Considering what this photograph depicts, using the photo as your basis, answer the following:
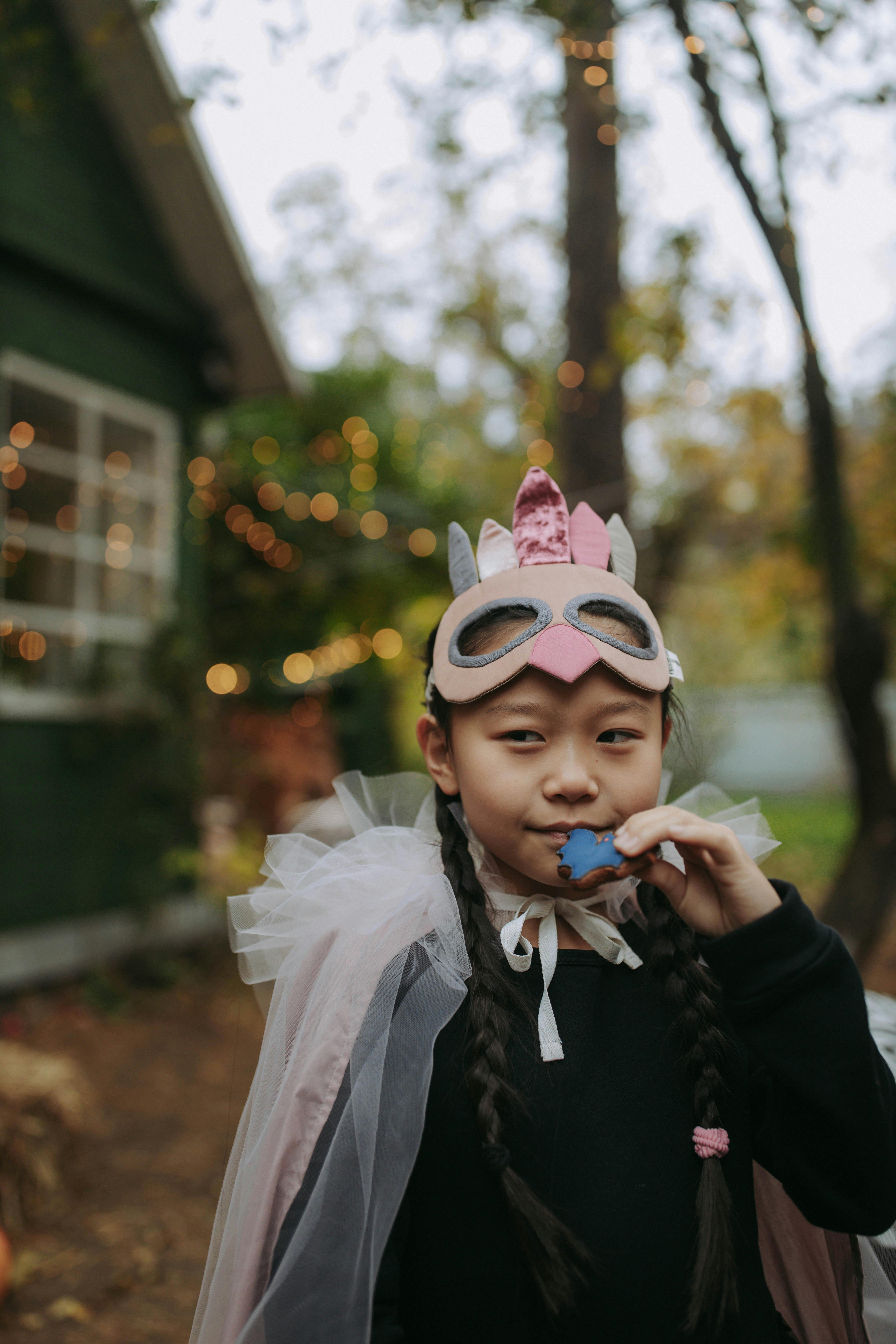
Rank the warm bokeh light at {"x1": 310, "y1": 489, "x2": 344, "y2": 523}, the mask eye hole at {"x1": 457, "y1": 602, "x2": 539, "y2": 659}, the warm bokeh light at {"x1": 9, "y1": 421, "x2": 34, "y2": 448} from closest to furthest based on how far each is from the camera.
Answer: the mask eye hole at {"x1": 457, "y1": 602, "x2": 539, "y2": 659} < the warm bokeh light at {"x1": 9, "y1": 421, "x2": 34, "y2": 448} < the warm bokeh light at {"x1": 310, "y1": 489, "x2": 344, "y2": 523}

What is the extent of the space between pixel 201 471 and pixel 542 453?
11.2ft

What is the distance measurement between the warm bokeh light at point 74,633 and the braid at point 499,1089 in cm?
556

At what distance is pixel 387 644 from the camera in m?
11.1

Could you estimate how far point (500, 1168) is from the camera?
4.47ft

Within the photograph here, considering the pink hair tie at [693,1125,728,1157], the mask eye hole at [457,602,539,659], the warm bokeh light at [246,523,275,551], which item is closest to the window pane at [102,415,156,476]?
the warm bokeh light at [246,523,275,551]

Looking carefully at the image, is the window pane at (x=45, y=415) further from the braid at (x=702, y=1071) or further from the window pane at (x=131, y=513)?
the braid at (x=702, y=1071)

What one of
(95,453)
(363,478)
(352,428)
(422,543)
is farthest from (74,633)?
(352,428)

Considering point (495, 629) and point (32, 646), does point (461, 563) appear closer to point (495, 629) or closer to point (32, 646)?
point (495, 629)

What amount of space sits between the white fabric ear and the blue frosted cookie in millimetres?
492

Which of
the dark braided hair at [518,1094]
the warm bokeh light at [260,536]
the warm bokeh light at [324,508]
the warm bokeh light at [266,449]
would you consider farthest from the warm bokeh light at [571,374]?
the warm bokeh light at [266,449]

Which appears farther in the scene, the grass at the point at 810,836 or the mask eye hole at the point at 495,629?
the grass at the point at 810,836

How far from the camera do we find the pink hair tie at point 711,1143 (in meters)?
1.46

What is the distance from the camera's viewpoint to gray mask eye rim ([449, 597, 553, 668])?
1.53 m

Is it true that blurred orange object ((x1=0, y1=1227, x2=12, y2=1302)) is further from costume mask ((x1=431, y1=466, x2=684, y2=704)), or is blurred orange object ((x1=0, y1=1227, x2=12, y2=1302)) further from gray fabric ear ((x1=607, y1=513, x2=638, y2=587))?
gray fabric ear ((x1=607, y1=513, x2=638, y2=587))
